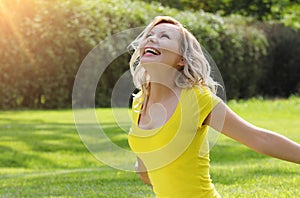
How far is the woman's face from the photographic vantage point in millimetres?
2961

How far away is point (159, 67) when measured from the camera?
3.00m

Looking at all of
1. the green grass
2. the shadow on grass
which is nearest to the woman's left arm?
the green grass

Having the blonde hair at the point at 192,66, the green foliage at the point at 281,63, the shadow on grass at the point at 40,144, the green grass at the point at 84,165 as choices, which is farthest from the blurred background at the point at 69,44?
the blonde hair at the point at 192,66

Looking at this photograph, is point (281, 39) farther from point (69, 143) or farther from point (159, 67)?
point (159, 67)

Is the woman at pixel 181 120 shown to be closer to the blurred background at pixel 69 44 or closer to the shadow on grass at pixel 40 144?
the shadow on grass at pixel 40 144

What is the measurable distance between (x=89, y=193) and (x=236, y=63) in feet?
49.3

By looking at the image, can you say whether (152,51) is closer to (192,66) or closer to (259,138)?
(192,66)

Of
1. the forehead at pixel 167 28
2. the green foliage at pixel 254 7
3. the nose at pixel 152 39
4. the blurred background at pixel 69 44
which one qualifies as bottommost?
the green foliage at pixel 254 7

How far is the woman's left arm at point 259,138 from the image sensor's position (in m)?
2.84

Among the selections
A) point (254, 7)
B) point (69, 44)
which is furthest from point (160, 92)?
point (254, 7)

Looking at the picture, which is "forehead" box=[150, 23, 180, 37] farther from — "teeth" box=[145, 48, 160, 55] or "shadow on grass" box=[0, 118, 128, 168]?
"shadow on grass" box=[0, 118, 128, 168]

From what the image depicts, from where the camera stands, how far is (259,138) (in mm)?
2842

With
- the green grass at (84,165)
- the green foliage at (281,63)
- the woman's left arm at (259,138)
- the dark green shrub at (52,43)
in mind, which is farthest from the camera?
the green foliage at (281,63)

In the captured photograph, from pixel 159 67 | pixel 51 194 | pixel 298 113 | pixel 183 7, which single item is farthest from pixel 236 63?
pixel 159 67
